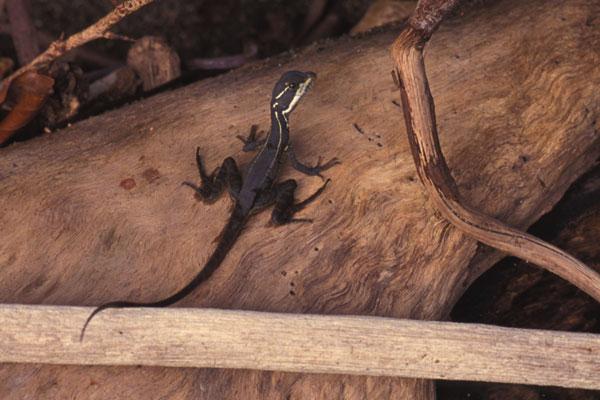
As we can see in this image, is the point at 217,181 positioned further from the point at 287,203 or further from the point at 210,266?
the point at 210,266

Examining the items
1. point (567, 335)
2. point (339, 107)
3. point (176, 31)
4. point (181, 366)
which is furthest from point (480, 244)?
point (176, 31)

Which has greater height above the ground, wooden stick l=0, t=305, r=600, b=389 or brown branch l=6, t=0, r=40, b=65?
brown branch l=6, t=0, r=40, b=65

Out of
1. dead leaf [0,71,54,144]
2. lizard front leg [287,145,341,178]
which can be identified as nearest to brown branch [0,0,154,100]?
dead leaf [0,71,54,144]

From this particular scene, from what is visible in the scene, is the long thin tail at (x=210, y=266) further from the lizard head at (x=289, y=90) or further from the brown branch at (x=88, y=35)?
the brown branch at (x=88, y=35)

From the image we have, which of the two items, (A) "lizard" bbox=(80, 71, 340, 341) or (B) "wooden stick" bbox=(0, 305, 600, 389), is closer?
(B) "wooden stick" bbox=(0, 305, 600, 389)

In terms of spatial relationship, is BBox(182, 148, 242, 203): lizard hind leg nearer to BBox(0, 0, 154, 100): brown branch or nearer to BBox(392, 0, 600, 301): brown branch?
BBox(0, 0, 154, 100): brown branch

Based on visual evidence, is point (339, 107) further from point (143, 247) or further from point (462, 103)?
point (143, 247)
